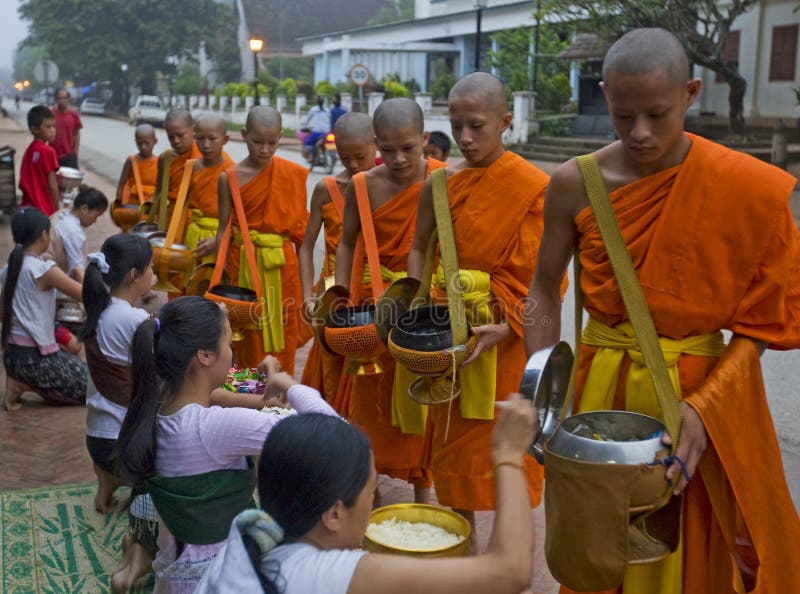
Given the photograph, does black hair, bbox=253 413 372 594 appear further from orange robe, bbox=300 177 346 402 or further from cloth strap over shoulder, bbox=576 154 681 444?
orange robe, bbox=300 177 346 402

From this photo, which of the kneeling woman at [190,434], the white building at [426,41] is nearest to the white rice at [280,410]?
the kneeling woman at [190,434]

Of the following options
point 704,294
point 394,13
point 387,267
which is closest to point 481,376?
point 387,267

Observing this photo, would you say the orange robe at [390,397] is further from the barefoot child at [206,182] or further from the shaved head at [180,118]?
the shaved head at [180,118]

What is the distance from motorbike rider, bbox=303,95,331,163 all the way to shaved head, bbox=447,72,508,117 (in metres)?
19.9

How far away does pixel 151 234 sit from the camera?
6.73 metres

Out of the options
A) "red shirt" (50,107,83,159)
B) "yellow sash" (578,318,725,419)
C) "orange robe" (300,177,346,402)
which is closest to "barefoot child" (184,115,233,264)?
"orange robe" (300,177,346,402)

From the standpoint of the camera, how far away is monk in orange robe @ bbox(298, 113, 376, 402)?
5.19 meters

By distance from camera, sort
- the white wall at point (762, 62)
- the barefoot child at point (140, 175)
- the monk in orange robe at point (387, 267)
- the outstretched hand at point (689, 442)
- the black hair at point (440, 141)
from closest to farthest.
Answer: the outstretched hand at point (689, 442), the monk in orange robe at point (387, 267), the black hair at point (440, 141), the barefoot child at point (140, 175), the white wall at point (762, 62)

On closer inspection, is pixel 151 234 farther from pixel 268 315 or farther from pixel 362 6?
pixel 362 6

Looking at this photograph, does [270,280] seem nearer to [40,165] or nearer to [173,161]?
[173,161]

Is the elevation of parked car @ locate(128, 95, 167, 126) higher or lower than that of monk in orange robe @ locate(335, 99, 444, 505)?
lower

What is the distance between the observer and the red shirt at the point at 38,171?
10422 mm

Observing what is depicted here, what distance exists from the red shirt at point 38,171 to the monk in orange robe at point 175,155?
277 centimetres

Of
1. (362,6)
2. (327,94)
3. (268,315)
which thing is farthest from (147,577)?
(362,6)
